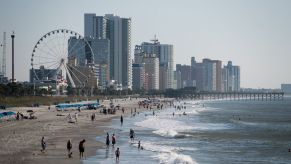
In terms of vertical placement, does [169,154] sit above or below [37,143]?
below

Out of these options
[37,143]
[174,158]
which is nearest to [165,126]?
[37,143]

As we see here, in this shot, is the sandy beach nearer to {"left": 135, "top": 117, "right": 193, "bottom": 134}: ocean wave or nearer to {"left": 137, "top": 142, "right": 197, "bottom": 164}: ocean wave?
{"left": 137, "top": 142, "right": 197, "bottom": 164}: ocean wave

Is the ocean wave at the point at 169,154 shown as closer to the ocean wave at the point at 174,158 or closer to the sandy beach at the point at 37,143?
the ocean wave at the point at 174,158

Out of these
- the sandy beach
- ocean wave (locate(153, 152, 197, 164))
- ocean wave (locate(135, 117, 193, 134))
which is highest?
the sandy beach

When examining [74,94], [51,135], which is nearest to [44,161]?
[51,135]

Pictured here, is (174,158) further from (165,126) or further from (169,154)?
(165,126)

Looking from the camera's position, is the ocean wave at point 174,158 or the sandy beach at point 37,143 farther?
the ocean wave at point 174,158

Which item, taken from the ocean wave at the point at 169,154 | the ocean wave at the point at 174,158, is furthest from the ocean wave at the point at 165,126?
the ocean wave at the point at 174,158

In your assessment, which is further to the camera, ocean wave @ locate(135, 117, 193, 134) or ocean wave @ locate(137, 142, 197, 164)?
ocean wave @ locate(135, 117, 193, 134)

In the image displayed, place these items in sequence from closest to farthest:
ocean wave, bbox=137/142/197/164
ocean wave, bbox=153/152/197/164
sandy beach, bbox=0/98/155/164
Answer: sandy beach, bbox=0/98/155/164, ocean wave, bbox=153/152/197/164, ocean wave, bbox=137/142/197/164

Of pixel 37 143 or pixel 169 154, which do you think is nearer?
pixel 169 154

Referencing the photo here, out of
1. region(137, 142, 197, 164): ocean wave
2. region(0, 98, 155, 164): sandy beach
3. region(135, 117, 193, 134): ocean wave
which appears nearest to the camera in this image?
region(0, 98, 155, 164): sandy beach

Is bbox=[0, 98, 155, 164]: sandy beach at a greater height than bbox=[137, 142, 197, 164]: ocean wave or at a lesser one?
greater

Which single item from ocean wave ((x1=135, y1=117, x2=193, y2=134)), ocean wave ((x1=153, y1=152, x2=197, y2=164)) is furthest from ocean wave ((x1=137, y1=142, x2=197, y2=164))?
ocean wave ((x1=135, y1=117, x2=193, y2=134))
